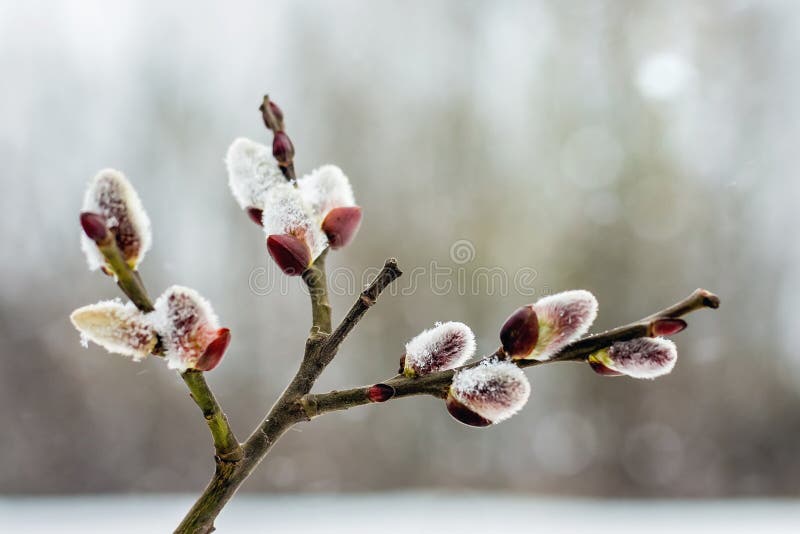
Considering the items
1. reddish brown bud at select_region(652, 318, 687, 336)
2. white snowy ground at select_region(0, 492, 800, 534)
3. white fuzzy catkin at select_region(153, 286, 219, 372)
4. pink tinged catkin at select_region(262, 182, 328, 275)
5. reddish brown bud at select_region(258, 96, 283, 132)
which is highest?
reddish brown bud at select_region(258, 96, 283, 132)

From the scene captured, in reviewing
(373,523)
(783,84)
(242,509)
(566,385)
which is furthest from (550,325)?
(783,84)

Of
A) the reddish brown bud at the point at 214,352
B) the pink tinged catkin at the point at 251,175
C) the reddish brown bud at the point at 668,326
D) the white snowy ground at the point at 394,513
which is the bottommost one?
the white snowy ground at the point at 394,513

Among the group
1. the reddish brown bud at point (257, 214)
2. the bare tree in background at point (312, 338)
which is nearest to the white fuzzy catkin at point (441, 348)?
the bare tree in background at point (312, 338)

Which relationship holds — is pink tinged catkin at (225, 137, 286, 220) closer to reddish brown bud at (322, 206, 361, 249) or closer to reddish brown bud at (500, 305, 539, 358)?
reddish brown bud at (322, 206, 361, 249)

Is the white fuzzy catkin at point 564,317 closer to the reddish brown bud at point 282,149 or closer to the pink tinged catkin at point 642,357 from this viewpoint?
the pink tinged catkin at point 642,357

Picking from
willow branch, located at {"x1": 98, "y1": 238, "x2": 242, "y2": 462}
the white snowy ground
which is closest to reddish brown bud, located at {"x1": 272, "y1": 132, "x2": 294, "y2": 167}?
willow branch, located at {"x1": 98, "y1": 238, "x2": 242, "y2": 462}

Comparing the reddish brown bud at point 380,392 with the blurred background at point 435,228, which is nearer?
the reddish brown bud at point 380,392

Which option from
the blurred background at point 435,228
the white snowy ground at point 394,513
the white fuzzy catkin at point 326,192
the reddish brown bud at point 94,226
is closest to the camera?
the reddish brown bud at point 94,226
